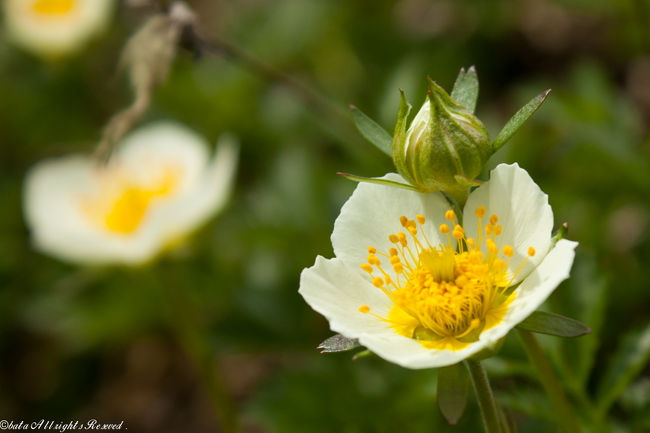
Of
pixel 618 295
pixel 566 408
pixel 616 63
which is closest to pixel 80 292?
pixel 618 295

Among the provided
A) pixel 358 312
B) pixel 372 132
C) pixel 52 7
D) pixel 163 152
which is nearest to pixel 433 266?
pixel 358 312

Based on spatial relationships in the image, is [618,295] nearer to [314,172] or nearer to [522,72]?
[314,172]

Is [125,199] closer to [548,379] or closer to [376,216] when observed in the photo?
[376,216]

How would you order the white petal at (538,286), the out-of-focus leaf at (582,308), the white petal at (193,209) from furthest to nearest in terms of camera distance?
the white petal at (193,209) → the out-of-focus leaf at (582,308) → the white petal at (538,286)

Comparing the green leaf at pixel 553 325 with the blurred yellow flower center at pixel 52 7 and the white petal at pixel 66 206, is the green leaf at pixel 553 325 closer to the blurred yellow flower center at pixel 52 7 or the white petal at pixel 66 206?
the white petal at pixel 66 206

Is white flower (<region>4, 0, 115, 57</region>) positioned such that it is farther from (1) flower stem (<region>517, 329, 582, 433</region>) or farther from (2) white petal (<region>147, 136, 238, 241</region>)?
(1) flower stem (<region>517, 329, 582, 433</region>)

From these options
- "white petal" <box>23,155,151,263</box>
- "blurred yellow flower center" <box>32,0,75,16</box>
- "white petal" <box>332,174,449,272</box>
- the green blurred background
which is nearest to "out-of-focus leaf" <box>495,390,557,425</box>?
the green blurred background

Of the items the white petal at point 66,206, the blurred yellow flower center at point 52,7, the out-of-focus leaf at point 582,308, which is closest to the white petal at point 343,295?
the out-of-focus leaf at point 582,308
